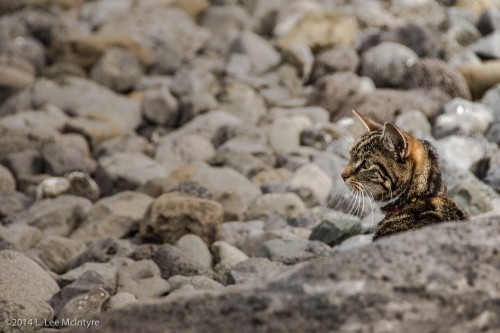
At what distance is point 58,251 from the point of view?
29.5 feet

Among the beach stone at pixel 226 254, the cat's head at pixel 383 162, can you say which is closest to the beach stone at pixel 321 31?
the beach stone at pixel 226 254

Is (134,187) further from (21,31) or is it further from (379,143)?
(21,31)

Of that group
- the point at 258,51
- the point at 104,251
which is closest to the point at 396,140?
the point at 104,251

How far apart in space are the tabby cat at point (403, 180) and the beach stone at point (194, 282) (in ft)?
6.35

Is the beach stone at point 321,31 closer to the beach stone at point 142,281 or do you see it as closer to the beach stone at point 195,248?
the beach stone at point 195,248

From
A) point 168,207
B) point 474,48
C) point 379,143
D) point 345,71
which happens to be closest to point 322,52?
point 345,71

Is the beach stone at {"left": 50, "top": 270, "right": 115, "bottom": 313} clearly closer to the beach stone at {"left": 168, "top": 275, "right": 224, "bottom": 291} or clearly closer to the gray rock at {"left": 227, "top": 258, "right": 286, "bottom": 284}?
the beach stone at {"left": 168, "top": 275, "right": 224, "bottom": 291}

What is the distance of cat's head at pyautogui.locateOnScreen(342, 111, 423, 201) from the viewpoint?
5.79 meters

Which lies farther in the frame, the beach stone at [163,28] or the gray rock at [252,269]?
the beach stone at [163,28]

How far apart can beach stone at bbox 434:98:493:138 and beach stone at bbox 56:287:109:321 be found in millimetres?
5878

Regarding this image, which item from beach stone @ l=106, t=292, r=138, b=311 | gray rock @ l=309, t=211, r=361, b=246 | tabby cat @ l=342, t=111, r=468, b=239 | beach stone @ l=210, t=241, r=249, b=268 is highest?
tabby cat @ l=342, t=111, r=468, b=239

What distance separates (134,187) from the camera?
1098 centimetres

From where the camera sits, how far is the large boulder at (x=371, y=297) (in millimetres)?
3514

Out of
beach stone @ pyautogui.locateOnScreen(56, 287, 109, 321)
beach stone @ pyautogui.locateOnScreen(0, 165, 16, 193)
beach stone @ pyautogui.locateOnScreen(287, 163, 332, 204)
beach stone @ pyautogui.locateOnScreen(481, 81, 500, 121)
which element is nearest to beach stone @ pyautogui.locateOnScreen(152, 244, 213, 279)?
beach stone @ pyautogui.locateOnScreen(56, 287, 109, 321)
